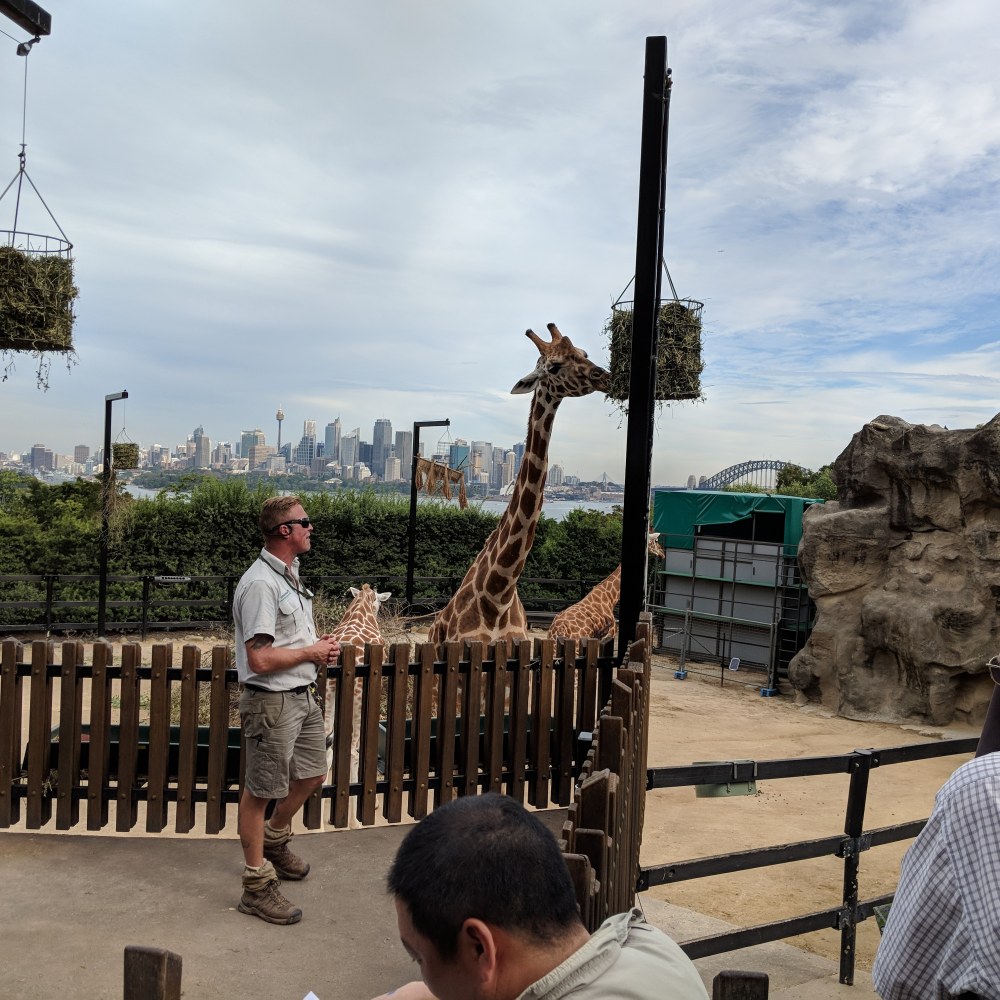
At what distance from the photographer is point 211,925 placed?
14.2 ft

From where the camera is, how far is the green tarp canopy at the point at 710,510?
1752 cm

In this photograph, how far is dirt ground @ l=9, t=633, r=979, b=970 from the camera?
6574 millimetres

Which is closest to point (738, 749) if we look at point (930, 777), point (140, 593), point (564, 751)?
point (930, 777)

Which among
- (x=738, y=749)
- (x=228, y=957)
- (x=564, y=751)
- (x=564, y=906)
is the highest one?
(x=564, y=906)

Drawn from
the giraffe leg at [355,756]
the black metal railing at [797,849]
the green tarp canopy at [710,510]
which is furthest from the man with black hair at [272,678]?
the green tarp canopy at [710,510]

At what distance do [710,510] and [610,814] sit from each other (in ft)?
53.8

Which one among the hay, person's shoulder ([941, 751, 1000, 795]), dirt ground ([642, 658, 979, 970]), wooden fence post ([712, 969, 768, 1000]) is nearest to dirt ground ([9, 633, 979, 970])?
dirt ground ([642, 658, 979, 970])

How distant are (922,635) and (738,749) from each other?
141 inches

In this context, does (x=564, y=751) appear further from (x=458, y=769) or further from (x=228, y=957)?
(x=228, y=957)

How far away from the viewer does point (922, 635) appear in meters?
12.8

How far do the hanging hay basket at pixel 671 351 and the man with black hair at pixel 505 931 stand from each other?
598 centimetres

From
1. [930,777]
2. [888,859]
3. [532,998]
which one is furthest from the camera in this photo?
[930,777]

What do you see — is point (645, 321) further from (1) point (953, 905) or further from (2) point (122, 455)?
(2) point (122, 455)

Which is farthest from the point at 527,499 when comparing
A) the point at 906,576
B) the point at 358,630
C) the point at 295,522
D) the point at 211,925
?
the point at 906,576
